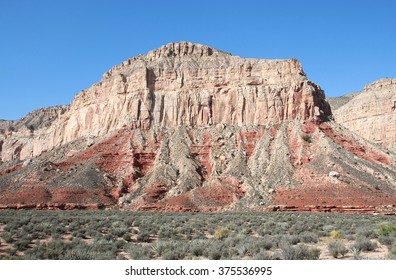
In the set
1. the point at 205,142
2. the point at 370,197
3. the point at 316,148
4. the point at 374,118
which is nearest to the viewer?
the point at 370,197

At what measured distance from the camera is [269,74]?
7356 centimetres

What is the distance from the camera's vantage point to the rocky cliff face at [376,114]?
4215 inches

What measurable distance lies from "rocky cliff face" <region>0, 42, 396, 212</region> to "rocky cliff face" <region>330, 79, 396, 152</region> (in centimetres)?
3935

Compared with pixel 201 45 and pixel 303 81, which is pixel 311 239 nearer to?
pixel 303 81

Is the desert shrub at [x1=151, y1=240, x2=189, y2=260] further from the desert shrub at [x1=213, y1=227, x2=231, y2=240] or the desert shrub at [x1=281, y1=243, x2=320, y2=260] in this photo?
the desert shrub at [x1=213, y1=227, x2=231, y2=240]

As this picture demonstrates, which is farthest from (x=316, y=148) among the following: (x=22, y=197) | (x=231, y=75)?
(x=22, y=197)

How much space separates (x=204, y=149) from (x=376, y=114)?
212ft

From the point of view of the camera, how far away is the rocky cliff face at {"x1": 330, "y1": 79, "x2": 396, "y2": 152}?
351 feet

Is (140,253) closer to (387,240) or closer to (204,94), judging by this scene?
(387,240)

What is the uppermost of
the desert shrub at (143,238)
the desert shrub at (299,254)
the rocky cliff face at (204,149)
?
Result: the rocky cliff face at (204,149)

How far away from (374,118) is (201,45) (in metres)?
54.2

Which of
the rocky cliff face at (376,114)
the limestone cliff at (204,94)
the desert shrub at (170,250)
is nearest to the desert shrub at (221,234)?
the desert shrub at (170,250)

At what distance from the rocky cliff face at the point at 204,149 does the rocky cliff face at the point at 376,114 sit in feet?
129

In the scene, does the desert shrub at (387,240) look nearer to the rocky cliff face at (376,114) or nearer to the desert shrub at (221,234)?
the desert shrub at (221,234)
